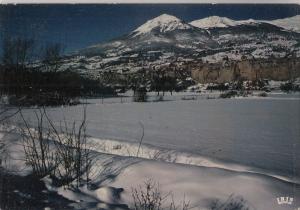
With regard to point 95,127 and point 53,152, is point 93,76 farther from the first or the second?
point 53,152

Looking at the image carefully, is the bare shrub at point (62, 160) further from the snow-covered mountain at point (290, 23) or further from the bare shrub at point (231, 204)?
the snow-covered mountain at point (290, 23)

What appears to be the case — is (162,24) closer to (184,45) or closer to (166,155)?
(184,45)

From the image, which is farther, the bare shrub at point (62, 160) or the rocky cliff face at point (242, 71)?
the rocky cliff face at point (242, 71)

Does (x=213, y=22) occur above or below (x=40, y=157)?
above

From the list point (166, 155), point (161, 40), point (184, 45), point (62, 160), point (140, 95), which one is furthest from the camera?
point (140, 95)

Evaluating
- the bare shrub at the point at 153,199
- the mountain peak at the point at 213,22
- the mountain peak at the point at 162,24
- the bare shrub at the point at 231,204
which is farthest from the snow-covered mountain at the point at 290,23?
the bare shrub at the point at 153,199

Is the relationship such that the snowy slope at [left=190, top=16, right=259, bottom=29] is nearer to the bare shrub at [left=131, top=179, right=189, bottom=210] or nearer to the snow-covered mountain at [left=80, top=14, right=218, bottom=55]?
the snow-covered mountain at [left=80, top=14, right=218, bottom=55]

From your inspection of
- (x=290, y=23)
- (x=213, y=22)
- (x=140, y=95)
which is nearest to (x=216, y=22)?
(x=213, y=22)
